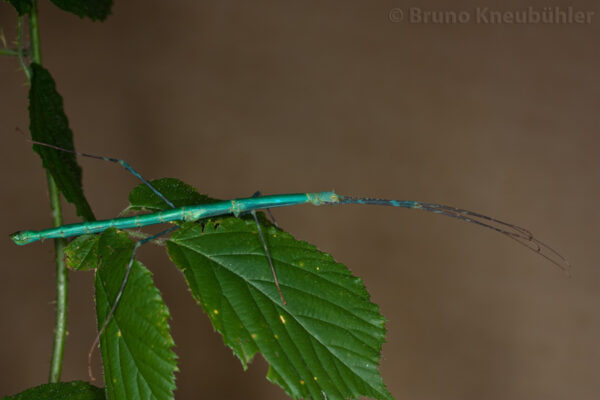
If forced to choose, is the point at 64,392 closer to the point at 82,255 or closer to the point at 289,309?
the point at 82,255

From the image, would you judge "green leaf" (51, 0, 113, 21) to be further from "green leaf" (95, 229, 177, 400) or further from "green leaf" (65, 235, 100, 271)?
"green leaf" (95, 229, 177, 400)

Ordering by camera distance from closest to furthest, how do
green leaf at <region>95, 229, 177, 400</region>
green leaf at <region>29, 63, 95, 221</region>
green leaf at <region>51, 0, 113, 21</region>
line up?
1. green leaf at <region>95, 229, 177, 400</region>
2. green leaf at <region>29, 63, 95, 221</region>
3. green leaf at <region>51, 0, 113, 21</region>

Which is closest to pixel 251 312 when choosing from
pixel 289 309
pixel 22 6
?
pixel 289 309

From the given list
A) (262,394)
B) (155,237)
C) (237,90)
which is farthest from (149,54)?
(155,237)

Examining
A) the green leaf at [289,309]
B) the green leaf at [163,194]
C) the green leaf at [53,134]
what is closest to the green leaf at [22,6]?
the green leaf at [53,134]

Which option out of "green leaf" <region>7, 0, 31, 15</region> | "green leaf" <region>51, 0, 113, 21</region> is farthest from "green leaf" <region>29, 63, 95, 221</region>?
"green leaf" <region>51, 0, 113, 21</region>

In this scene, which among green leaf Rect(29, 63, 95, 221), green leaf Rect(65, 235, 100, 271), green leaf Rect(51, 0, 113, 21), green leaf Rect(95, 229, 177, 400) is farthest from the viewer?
green leaf Rect(51, 0, 113, 21)
